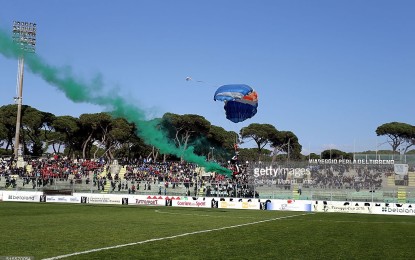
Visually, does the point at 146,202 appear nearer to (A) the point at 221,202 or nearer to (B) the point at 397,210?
(A) the point at 221,202

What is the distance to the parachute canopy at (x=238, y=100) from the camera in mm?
41375

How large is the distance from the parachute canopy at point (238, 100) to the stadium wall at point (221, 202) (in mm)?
7020

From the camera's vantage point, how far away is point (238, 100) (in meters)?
41.8

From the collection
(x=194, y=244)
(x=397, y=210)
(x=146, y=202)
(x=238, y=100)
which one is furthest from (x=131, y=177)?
(x=194, y=244)

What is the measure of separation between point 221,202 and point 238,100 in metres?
8.92

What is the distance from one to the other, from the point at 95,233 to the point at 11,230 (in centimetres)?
294

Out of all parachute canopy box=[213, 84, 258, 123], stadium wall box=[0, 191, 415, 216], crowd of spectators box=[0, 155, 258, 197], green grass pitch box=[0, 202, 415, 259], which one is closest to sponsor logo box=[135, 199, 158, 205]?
stadium wall box=[0, 191, 415, 216]

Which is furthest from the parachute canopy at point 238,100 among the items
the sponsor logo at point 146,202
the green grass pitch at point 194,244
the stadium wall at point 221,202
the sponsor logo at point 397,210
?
the green grass pitch at point 194,244

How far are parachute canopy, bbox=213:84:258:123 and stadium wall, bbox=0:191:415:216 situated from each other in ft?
23.0

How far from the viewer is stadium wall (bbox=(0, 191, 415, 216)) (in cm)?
4122

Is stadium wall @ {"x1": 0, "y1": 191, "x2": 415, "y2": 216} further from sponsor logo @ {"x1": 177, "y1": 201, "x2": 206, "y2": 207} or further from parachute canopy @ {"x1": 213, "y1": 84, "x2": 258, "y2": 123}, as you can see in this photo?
parachute canopy @ {"x1": 213, "y1": 84, "x2": 258, "y2": 123}

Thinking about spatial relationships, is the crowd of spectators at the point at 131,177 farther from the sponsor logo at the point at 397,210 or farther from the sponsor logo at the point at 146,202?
the sponsor logo at the point at 397,210

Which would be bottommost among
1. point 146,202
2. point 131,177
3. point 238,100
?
point 146,202

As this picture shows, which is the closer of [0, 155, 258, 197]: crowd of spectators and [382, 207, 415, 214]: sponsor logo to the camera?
[382, 207, 415, 214]: sponsor logo
